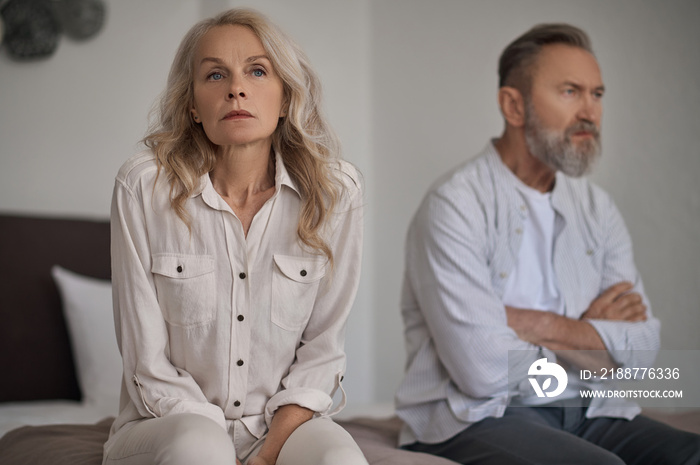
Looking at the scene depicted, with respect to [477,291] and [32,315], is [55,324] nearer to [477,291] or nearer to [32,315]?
[32,315]

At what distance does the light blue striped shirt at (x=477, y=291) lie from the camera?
1.93m

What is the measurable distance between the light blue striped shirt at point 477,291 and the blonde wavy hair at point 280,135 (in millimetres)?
471

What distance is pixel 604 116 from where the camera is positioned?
285 cm

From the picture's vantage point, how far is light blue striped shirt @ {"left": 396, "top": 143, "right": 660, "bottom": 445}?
6.33ft

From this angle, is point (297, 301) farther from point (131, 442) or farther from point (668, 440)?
point (668, 440)

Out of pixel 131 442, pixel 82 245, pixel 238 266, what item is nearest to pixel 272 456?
pixel 131 442

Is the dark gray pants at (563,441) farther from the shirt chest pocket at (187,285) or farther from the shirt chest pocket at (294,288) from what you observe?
the shirt chest pocket at (187,285)

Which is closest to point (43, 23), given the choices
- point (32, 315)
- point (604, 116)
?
point (32, 315)

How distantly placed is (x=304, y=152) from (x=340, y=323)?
16.6 inches

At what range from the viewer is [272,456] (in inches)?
58.1

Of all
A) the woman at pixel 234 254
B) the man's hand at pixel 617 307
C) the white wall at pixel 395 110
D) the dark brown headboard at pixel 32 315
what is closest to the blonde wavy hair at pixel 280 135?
the woman at pixel 234 254

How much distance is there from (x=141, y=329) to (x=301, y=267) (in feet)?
1.23

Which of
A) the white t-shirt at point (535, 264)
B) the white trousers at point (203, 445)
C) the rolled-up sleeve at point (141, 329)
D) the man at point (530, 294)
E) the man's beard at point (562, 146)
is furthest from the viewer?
the man's beard at point (562, 146)

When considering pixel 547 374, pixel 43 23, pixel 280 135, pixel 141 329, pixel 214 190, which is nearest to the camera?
pixel 141 329
